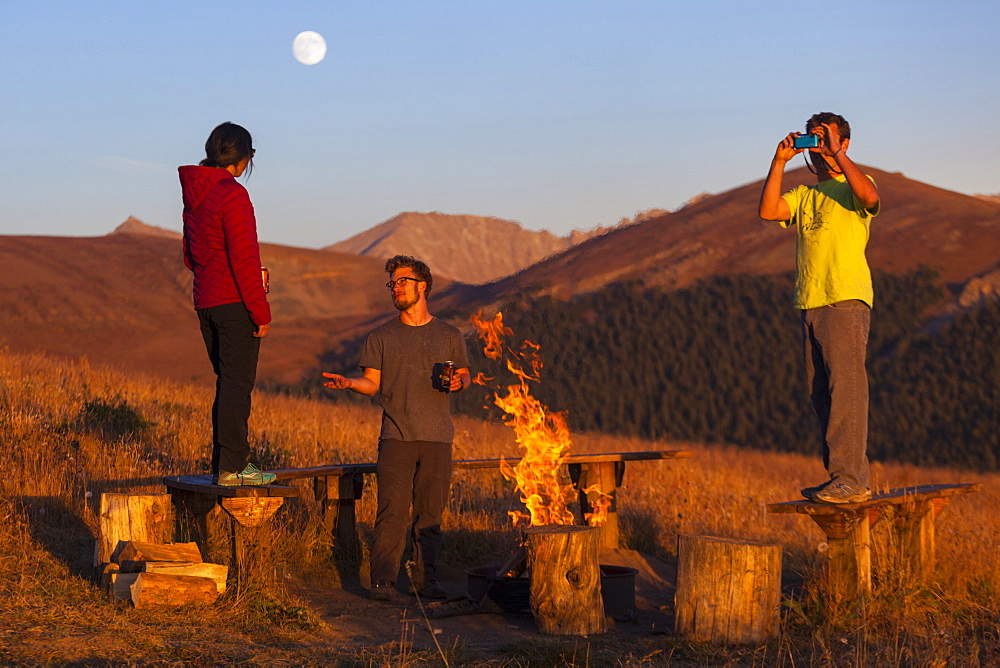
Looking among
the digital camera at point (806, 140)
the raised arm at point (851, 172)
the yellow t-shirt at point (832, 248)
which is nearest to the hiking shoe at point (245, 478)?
the yellow t-shirt at point (832, 248)

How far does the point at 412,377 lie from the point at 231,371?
54.8 inches

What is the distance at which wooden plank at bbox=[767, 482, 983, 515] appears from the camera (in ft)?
19.0

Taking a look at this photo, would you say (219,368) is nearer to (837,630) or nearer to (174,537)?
(174,537)

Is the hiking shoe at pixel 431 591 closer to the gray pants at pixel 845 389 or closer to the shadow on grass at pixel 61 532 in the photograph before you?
the shadow on grass at pixel 61 532

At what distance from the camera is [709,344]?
34.2 metres

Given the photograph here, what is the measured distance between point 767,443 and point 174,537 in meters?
24.0

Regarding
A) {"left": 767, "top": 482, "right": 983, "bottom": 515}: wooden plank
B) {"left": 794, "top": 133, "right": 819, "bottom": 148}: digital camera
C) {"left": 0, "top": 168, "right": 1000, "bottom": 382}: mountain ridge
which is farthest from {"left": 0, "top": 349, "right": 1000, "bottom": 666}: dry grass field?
{"left": 0, "top": 168, "right": 1000, "bottom": 382}: mountain ridge

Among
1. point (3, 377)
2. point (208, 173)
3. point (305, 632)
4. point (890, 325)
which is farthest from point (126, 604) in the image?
point (890, 325)

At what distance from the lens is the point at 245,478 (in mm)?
6379

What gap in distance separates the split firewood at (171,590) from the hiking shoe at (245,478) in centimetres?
60

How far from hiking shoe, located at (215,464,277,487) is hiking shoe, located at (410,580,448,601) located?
140 centimetres

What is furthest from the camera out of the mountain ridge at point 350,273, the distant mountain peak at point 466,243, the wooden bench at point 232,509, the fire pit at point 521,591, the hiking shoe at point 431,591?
the distant mountain peak at point 466,243

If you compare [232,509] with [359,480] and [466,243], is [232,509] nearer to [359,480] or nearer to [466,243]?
[359,480]

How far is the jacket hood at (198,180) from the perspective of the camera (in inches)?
244
